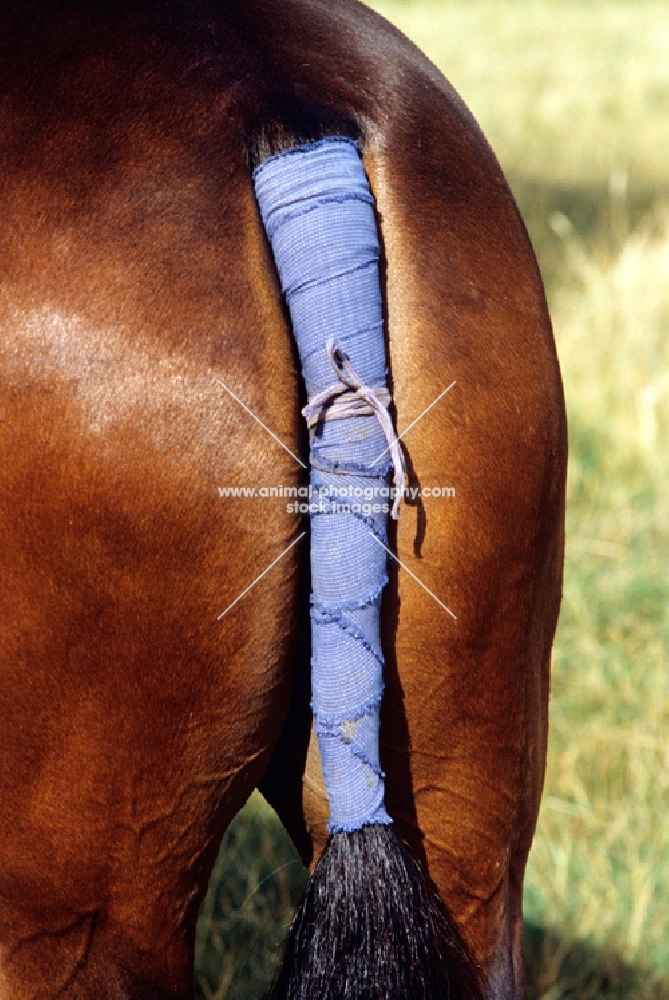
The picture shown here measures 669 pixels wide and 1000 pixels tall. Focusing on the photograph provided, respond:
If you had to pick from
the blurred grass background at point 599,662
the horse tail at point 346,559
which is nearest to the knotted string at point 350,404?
the horse tail at point 346,559

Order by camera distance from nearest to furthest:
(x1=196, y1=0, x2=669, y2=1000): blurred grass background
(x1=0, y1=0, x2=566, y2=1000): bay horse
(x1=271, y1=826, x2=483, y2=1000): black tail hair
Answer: (x1=0, y1=0, x2=566, y2=1000): bay horse → (x1=271, y1=826, x2=483, y2=1000): black tail hair → (x1=196, y1=0, x2=669, y2=1000): blurred grass background

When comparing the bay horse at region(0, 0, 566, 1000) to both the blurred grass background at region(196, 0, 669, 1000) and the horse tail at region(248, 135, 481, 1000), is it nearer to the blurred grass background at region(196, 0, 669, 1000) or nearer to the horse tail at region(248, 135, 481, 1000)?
the horse tail at region(248, 135, 481, 1000)

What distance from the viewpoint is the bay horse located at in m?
1.16

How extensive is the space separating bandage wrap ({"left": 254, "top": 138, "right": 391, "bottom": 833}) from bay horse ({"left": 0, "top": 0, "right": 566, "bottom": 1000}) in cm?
3

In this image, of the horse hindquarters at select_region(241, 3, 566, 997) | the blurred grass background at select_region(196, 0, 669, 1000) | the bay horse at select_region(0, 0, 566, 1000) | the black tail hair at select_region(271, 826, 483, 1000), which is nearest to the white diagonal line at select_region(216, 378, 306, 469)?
the bay horse at select_region(0, 0, 566, 1000)

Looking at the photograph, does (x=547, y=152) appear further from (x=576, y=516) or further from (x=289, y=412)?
(x=289, y=412)

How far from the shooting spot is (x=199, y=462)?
116 cm

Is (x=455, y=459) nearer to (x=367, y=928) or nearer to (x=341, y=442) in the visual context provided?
(x=341, y=442)

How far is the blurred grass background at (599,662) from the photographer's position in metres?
2.54

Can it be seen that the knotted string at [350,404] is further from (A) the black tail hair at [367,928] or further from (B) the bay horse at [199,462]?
(A) the black tail hair at [367,928]

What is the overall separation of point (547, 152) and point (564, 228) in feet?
7.74

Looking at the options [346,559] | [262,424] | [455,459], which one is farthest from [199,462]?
[455,459]

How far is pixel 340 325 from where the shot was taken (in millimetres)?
1190

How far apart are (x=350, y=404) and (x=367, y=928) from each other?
613 millimetres
